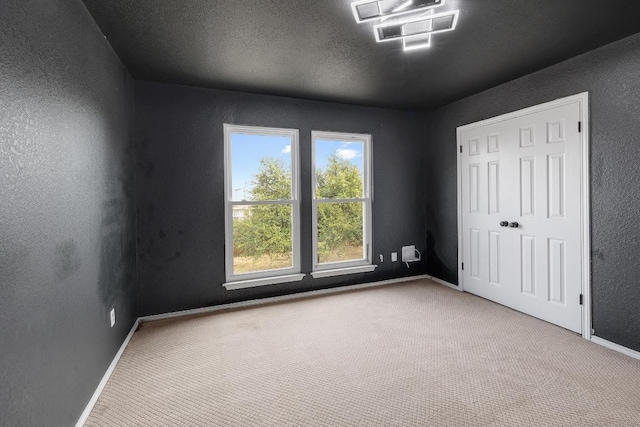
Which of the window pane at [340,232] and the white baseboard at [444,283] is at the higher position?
the window pane at [340,232]

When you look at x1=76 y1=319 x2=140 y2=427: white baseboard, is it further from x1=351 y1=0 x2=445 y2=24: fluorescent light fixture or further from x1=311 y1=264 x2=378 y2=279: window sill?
x1=351 y1=0 x2=445 y2=24: fluorescent light fixture

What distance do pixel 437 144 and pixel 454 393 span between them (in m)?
3.25

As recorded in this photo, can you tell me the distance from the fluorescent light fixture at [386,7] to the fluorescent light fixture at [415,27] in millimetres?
97

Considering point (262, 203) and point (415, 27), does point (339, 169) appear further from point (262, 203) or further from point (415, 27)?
point (415, 27)

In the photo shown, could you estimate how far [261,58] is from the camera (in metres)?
2.66

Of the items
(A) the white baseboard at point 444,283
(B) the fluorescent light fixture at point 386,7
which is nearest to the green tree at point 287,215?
(A) the white baseboard at point 444,283

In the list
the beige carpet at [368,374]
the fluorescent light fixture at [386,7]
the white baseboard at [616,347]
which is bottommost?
the beige carpet at [368,374]

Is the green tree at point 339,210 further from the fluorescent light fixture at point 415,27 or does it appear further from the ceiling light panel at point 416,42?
the fluorescent light fixture at point 415,27

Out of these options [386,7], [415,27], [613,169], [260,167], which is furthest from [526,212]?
[260,167]

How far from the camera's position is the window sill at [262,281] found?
3518 millimetres

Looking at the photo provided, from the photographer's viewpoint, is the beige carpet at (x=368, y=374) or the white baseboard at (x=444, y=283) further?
the white baseboard at (x=444, y=283)

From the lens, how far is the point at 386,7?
1.89 m

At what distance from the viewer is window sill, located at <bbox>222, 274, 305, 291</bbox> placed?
352cm

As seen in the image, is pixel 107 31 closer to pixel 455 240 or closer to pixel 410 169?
pixel 410 169
